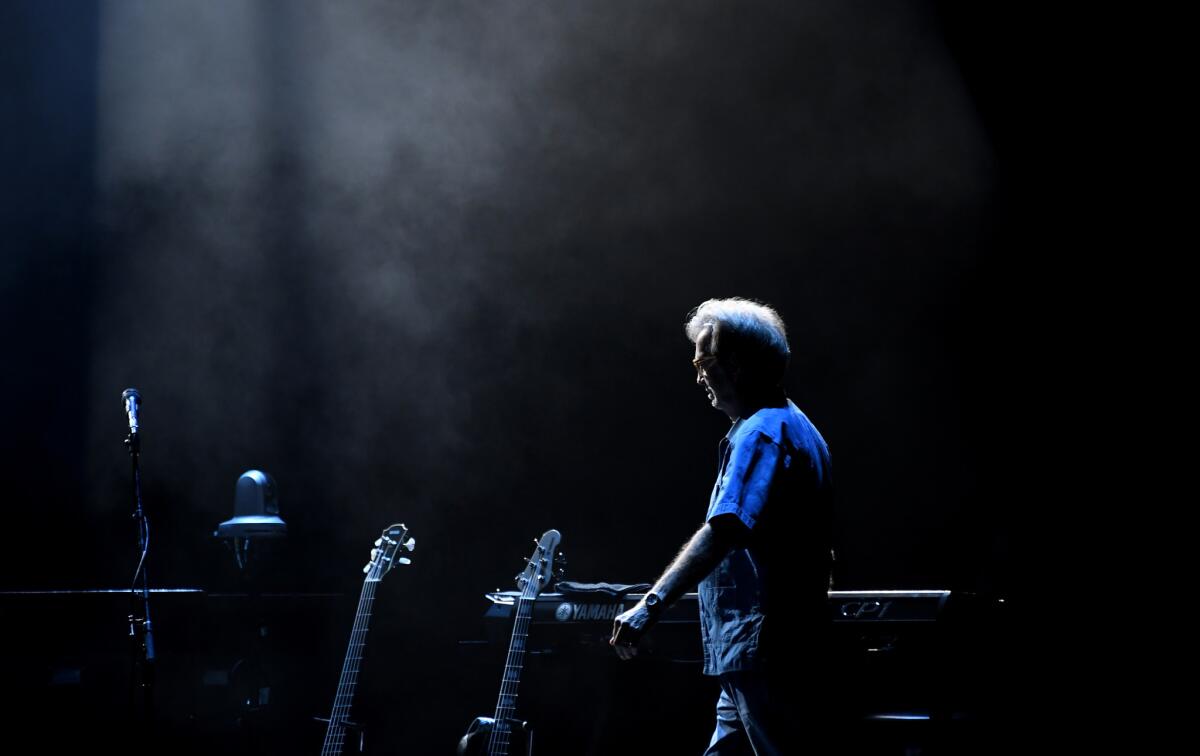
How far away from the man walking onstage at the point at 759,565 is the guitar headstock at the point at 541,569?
59.0 inches

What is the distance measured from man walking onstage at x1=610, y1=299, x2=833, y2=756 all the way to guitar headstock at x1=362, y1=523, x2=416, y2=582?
77.7 inches

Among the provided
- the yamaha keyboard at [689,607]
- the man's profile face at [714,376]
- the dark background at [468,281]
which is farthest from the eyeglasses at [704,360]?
the dark background at [468,281]

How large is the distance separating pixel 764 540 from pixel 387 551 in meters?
2.22

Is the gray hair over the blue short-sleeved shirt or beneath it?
over

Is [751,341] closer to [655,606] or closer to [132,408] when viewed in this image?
[655,606]

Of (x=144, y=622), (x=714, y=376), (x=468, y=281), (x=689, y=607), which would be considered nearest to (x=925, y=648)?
(x=689, y=607)

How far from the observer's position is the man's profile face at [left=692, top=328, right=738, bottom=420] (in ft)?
8.45

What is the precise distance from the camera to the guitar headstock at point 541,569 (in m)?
3.96

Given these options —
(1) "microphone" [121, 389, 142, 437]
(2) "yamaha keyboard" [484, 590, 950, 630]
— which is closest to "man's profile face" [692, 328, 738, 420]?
(2) "yamaha keyboard" [484, 590, 950, 630]

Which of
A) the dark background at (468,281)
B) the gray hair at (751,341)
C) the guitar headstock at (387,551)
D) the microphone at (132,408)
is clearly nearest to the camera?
the gray hair at (751,341)

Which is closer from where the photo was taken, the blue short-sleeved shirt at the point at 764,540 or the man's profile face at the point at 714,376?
the blue short-sleeved shirt at the point at 764,540

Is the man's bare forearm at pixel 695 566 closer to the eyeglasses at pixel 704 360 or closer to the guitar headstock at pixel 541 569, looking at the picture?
the eyeglasses at pixel 704 360

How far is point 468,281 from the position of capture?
5.41 m

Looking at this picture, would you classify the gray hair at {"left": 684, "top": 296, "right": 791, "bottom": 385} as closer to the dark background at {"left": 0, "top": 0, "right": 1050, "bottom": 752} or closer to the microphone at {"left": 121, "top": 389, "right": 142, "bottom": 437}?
the microphone at {"left": 121, "top": 389, "right": 142, "bottom": 437}
